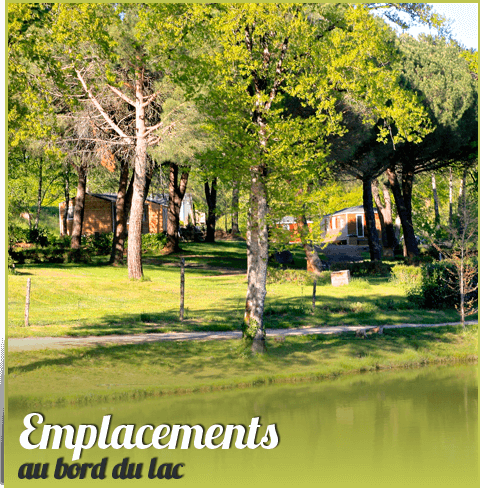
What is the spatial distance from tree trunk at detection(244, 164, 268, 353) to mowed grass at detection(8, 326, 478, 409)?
52 cm

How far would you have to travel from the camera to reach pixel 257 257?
16344mm

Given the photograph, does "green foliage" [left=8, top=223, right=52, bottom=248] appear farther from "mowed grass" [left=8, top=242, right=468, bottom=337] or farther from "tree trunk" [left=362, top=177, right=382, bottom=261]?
"tree trunk" [left=362, top=177, right=382, bottom=261]

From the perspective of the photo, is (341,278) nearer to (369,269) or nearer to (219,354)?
(369,269)

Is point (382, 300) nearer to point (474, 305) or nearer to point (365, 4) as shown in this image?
point (474, 305)

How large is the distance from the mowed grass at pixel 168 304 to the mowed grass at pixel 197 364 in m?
2.57

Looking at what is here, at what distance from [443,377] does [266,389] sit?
4.88 metres

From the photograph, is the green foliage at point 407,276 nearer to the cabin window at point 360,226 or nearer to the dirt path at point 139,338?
the dirt path at point 139,338

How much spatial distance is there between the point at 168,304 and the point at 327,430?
44.0ft

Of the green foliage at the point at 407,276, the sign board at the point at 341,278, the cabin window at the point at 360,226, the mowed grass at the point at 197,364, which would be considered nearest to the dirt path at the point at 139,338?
the mowed grass at the point at 197,364

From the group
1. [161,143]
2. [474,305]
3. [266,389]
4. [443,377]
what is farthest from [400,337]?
[161,143]

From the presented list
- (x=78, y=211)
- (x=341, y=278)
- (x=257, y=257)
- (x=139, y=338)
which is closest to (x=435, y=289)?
(x=341, y=278)

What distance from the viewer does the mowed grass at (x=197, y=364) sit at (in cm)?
1345

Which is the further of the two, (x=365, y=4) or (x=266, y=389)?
(x=365, y=4)

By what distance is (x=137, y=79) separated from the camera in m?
29.0
